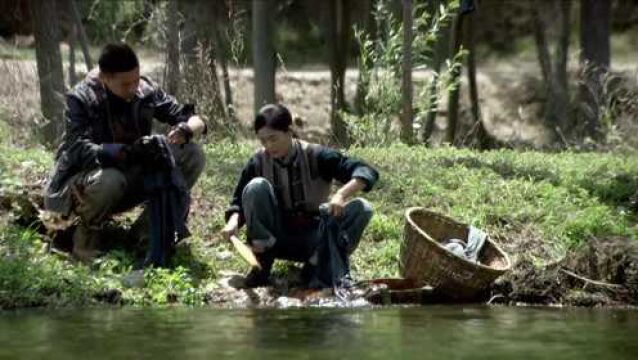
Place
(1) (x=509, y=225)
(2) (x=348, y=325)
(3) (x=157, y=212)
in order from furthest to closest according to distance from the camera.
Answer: (1) (x=509, y=225) < (3) (x=157, y=212) < (2) (x=348, y=325)

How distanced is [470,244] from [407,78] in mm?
5389

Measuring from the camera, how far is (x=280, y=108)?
8609mm

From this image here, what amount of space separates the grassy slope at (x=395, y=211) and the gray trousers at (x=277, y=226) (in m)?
0.49

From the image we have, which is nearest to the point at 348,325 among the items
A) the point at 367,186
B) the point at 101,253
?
the point at 367,186

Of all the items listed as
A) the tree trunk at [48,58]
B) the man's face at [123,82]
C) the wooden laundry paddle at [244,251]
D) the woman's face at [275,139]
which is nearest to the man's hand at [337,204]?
the woman's face at [275,139]

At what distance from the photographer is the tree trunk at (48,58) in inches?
611

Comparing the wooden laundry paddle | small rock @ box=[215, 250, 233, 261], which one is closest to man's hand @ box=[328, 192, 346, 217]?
the wooden laundry paddle

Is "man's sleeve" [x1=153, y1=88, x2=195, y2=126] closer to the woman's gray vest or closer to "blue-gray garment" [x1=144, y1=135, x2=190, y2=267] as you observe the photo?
"blue-gray garment" [x1=144, y1=135, x2=190, y2=267]

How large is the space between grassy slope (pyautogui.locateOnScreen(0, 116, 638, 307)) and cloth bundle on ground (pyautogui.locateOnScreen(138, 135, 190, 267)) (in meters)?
0.22

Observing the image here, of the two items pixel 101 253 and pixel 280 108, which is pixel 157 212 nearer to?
pixel 101 253

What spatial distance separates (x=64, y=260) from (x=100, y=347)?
110 inches

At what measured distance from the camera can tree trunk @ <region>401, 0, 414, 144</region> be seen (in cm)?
1430

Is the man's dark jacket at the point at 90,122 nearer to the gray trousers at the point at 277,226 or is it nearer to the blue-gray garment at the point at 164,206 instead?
the blue-gray garment at the point at 164,206

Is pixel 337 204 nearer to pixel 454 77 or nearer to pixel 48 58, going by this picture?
pixel 48 58
